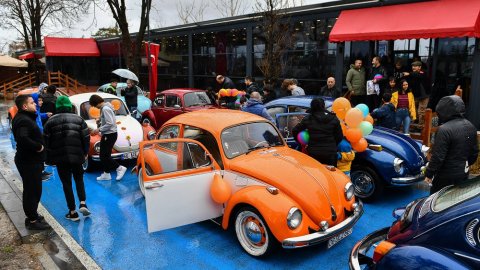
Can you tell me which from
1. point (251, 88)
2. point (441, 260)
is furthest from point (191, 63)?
point (441, 260)

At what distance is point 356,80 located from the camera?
35.9 feet

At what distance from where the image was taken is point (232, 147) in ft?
17.1

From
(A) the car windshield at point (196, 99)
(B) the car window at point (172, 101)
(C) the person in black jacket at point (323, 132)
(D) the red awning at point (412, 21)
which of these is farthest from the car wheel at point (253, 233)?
(D) the red awning at point (412, 21)

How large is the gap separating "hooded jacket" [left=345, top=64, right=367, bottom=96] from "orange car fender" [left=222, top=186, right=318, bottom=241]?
748 centimetres

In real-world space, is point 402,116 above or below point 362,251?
above

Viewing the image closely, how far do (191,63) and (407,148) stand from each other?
1715cm

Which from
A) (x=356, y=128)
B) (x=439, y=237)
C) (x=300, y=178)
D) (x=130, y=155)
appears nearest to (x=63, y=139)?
(x=130, y=155)

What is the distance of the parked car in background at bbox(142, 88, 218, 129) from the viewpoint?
11.1m

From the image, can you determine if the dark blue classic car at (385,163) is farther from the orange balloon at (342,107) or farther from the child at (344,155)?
the orange balloon at (342,107)

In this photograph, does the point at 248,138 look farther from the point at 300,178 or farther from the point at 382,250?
the point at 382,250

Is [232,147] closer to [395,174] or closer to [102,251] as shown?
[102,251]

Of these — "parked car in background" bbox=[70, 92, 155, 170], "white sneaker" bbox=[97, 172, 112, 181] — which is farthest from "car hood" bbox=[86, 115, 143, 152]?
"white sneaker" bbox=[97, 172, 112, 181]

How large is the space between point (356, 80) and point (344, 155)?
5.68m

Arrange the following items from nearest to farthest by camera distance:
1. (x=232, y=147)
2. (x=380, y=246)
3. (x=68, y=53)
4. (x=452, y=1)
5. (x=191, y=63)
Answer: (x=380, y=246), (x=232, y=147), (x=452, y=1), (x=191, y=63), (x=68, y=53)
